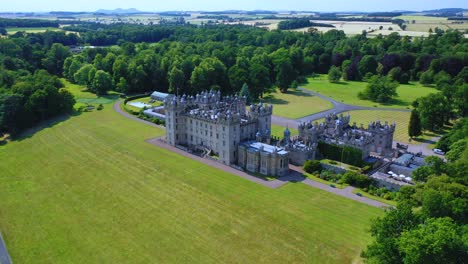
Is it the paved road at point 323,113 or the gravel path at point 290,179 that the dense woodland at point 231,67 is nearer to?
the paved road at point 323,113

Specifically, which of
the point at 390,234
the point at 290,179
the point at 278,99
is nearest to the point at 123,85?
the point at 278,99

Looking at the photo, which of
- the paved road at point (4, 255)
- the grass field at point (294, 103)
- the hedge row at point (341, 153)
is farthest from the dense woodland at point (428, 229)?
the grass field at point (294, 103)

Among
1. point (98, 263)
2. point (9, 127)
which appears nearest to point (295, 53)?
point (9, 127)

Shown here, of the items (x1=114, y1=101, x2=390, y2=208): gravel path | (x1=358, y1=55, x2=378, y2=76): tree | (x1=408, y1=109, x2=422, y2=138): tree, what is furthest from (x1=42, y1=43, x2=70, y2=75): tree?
(x1=408, y1=109, x2=422, y2=138): tree

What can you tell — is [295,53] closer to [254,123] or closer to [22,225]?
[254,123]

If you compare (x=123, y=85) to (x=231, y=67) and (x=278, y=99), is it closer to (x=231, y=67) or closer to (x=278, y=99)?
(x=231, y=67)

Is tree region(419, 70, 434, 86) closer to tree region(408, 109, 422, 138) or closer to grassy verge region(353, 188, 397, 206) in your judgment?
tree region(408, 109, 422, 138)
